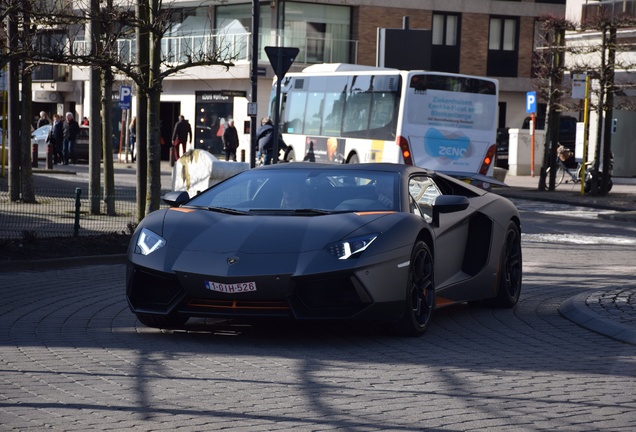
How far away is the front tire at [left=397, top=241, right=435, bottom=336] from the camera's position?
9031 millimetres

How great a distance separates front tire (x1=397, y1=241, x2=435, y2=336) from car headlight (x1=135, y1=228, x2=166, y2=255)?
181 cm

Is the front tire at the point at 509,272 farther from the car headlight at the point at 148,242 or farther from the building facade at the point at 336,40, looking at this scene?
the building facade at the point at 336,40

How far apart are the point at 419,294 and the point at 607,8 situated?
32.2m

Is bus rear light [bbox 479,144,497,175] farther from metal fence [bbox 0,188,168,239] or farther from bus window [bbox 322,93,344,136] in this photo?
metal fence [bbox 0,188,168,239]

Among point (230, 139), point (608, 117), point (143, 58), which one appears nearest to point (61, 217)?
point (143, 58)

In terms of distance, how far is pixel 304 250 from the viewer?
28.2 ft

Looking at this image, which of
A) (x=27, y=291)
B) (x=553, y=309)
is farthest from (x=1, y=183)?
(x=553, y=309)

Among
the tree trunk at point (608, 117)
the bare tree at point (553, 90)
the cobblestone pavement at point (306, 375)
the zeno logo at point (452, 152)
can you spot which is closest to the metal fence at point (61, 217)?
the cobblestone pavement at point (306, 375)

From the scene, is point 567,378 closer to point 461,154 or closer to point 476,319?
point 476,319

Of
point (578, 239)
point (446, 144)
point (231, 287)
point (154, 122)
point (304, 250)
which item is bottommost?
point (578, 239)

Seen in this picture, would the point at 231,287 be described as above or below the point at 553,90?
below

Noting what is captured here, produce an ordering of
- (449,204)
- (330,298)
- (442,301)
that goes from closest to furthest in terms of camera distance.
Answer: (330,298), (449,204), (442,301)

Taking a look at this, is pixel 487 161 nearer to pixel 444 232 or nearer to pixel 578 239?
pixel 578 239

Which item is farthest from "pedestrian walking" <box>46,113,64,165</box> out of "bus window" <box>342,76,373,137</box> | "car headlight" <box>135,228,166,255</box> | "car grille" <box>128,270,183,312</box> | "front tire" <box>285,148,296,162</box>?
"car grille" <box>128,270,183,312</box>
